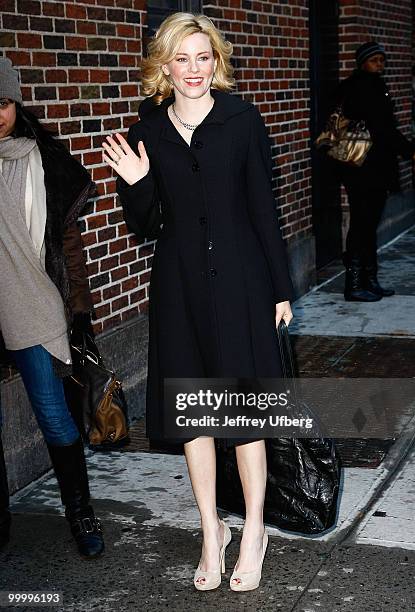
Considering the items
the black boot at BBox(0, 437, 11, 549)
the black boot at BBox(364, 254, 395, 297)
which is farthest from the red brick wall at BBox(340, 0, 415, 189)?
the black boot at BBox(0, 437, 11, 549)

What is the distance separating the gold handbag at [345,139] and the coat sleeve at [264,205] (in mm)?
5114

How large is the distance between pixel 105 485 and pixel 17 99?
2.07 m

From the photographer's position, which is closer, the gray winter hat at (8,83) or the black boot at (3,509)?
the gray winter hat at (8,83)

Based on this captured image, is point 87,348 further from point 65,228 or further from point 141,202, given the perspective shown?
point 141,202

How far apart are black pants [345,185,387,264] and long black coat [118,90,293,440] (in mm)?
5326

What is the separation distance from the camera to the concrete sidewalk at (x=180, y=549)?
161 inches

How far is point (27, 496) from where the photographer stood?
524 cm

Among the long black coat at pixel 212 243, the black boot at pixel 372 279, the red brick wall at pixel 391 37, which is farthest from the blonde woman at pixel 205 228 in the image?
the red brick wall at pixel 391 37

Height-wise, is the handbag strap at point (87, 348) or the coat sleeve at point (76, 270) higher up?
the coat sleeve at point (76, 270)

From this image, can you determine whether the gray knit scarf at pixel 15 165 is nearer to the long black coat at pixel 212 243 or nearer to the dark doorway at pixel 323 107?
the long black coat at pixel 212 243

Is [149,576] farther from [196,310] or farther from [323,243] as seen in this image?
[323,243]

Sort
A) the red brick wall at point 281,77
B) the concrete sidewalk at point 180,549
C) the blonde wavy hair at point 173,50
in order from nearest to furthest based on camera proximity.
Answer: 1. the blonde wavy hair at point 173,50
2. the concrete sidewalk at point 180,549
3. the red brick wall at point 281,77

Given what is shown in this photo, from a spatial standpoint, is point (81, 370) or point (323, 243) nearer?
point (81, 370)

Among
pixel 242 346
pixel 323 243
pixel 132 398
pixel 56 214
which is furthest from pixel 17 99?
pixel 323 243
